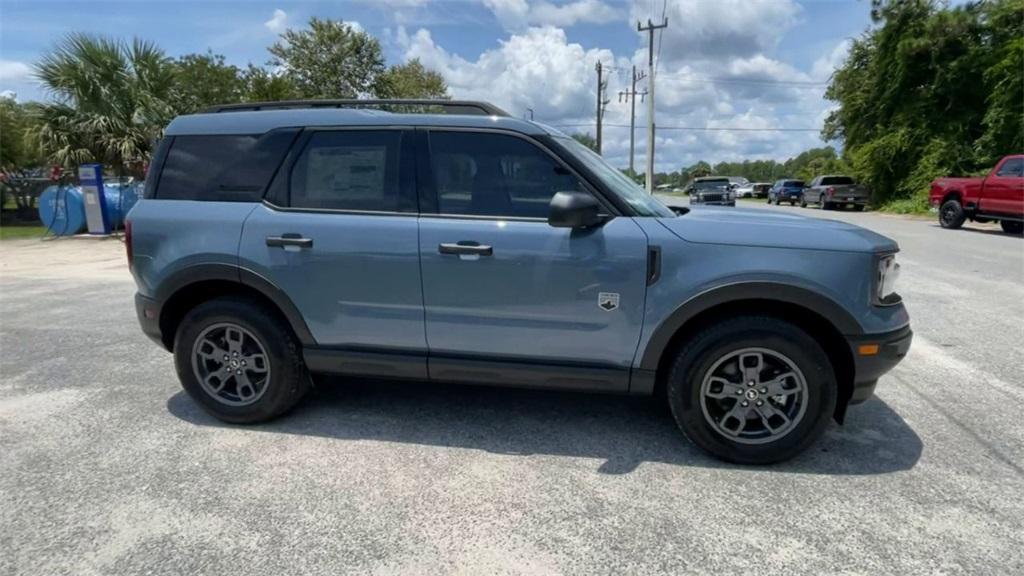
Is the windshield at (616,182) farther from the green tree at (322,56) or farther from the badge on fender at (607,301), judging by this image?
the green tree at (322,56)

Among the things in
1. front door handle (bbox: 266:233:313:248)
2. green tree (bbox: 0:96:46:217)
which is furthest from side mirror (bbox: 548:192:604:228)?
green tree (bbox: 0:96:46:217)

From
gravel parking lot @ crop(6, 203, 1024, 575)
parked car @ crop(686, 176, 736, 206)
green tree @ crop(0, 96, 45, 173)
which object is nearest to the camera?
gravel parking lot @ crop(6, 203, 1024, 575)

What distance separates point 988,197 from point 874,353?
15081 millimetres

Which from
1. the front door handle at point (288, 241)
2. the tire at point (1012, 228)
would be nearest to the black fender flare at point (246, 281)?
the front door handle at point (288, 241)

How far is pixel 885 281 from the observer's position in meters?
2.96

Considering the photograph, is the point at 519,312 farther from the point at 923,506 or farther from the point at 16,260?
the point at 16,260

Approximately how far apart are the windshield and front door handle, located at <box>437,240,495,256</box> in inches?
29.1

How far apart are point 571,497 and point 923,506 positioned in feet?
5.37

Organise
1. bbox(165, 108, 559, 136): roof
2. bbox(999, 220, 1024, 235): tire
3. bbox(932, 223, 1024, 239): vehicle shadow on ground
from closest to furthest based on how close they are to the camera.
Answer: bbox(165, 108, 559, 136): roof, bbox(932, 223, 1024, 239): vehicle shadow on ground, bbox(999, 220, 1024, 235): tire

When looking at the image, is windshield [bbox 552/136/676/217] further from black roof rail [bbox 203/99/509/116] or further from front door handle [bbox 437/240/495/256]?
front door handle [bbox 437/240/495/256]

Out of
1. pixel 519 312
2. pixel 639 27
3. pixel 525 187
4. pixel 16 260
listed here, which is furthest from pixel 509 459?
pixel 639 27

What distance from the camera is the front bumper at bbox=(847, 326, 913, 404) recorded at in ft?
9.48

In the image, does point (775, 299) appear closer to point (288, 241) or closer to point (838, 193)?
point (288, 241)

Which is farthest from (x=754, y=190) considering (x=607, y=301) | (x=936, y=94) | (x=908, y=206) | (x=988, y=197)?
(x=607, y=301)
